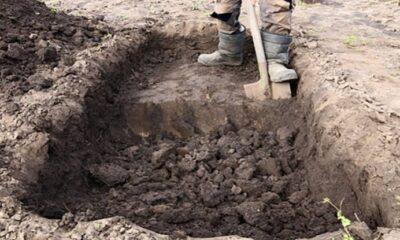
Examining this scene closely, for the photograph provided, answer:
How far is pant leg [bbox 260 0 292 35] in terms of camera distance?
4.25m

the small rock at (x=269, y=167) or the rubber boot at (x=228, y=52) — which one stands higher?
the rubber boot at (x=228, y=52)

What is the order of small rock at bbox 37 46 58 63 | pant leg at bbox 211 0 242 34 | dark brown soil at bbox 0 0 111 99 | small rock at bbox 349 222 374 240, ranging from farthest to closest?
1. pant leg at bbox 211 0 242 34
2. small rock at bbox 37 46 58 63
3. dark brown soil at bbox 0 0 111 99
4. small rock at bbox 349 222 374 240

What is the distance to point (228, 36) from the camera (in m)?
4.75

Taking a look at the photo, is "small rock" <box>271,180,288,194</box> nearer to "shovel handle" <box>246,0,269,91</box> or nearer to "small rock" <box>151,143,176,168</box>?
"small rock" <box>151,143,176,168</box>

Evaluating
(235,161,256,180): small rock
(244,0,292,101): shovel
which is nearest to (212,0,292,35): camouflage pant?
(244,0,292,101): shovel

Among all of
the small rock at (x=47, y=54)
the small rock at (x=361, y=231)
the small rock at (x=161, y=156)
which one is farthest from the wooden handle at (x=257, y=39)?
the small rock at (x=361, y=231)

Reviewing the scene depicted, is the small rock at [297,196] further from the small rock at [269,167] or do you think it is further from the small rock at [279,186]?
the small rock at [269,167]

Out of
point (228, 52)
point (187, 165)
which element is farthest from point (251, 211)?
point (228, 52)

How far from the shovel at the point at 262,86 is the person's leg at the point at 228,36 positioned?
1.01ft

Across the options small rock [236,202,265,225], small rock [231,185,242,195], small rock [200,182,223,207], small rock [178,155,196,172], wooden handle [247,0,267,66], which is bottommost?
small rock [231,185,242,195]

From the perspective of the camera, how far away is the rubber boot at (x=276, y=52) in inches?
169

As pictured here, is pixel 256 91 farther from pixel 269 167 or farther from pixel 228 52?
pixel 269 167

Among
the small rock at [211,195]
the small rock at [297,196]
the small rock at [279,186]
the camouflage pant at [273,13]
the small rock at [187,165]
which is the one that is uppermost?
the camouflage pant at [273,13]

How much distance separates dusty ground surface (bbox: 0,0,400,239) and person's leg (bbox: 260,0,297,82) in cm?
18
